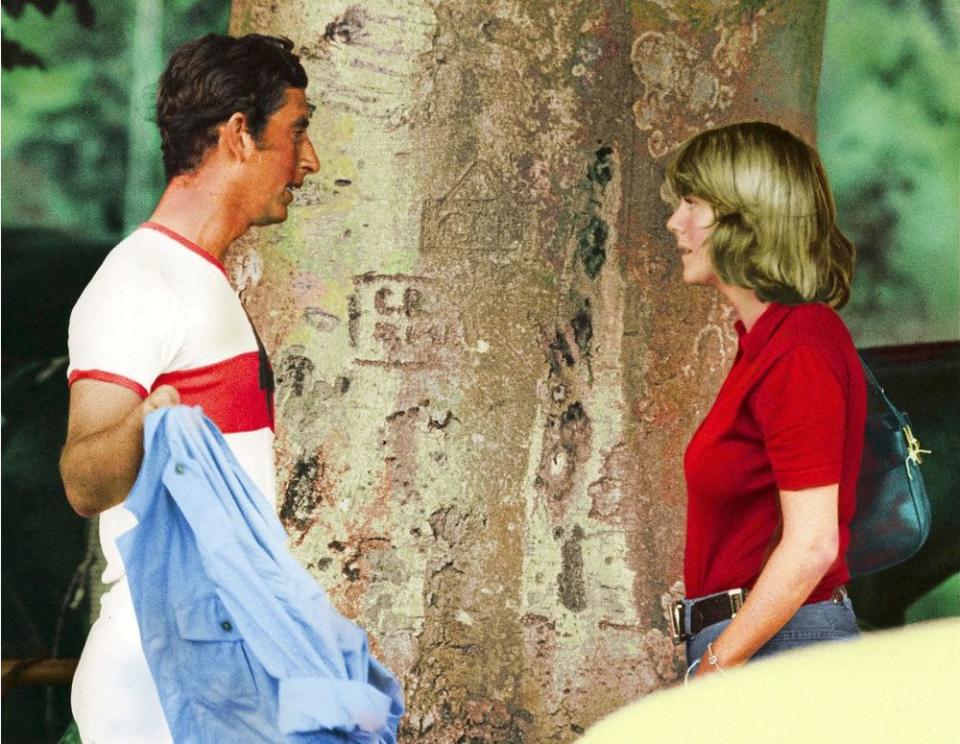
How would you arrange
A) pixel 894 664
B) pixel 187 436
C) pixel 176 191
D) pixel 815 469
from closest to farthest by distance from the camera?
pixel 894 664 < pixel 815 469 < pixel 187 436 < pixel 176 191

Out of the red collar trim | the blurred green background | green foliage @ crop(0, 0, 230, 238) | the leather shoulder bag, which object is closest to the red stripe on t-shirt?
the red collar trim

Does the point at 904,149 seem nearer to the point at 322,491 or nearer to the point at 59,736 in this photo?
the point at 322,491

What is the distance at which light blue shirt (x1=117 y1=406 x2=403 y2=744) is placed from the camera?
335 cm

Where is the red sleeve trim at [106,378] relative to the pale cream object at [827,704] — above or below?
above

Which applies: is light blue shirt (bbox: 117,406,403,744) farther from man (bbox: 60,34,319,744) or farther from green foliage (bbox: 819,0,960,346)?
green foliage (bbox: 819,0,960,346)

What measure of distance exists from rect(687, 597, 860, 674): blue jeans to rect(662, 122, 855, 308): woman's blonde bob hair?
2.31 feet

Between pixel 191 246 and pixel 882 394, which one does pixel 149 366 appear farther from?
pixel 882 394

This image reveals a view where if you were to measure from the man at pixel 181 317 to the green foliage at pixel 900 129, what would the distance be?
137 cm

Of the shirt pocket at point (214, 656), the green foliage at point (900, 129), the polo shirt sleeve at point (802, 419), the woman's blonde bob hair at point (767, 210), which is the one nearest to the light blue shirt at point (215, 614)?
the shirt pocket at point (214, 656)

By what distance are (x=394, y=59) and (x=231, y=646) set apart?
1472 millimetres

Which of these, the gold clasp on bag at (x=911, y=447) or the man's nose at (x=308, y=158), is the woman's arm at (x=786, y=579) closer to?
the gold clasp on bag at (x=911, y=447)

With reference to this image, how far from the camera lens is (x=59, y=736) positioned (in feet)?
12.3

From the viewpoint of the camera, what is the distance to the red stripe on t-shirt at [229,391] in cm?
343

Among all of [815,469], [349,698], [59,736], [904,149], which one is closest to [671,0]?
[904,149]
